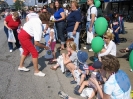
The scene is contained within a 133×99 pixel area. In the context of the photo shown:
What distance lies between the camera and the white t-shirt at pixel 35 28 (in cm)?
432

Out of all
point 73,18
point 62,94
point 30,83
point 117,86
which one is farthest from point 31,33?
point 117,86

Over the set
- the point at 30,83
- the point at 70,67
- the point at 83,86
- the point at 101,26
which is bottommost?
the point at 30,83

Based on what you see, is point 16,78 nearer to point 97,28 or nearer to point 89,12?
point 97,28

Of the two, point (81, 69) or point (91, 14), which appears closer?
point (81, 69)

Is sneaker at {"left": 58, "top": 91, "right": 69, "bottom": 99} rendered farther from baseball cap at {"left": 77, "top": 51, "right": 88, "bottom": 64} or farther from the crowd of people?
baseball cap at {"left": 77, "top": 51, "right": 88, "bottom": 64}

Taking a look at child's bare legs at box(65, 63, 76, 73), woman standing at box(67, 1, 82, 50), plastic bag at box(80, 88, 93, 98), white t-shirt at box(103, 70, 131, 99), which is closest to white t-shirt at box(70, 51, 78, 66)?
child's bare legs at box(65, 63, 76, 73)

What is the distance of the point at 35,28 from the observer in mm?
4375

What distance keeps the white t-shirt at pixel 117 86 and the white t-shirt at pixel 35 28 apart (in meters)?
2.19

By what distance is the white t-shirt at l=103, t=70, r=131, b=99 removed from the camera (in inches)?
100

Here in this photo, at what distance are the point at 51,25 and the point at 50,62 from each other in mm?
A: 1064

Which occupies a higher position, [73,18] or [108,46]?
[73,18]

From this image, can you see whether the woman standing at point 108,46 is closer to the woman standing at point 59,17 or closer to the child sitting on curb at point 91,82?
the child sitting on curb at point 91,82

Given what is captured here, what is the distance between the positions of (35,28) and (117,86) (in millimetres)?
2441

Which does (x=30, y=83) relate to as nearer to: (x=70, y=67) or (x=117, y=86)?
(x=70, y=67)
